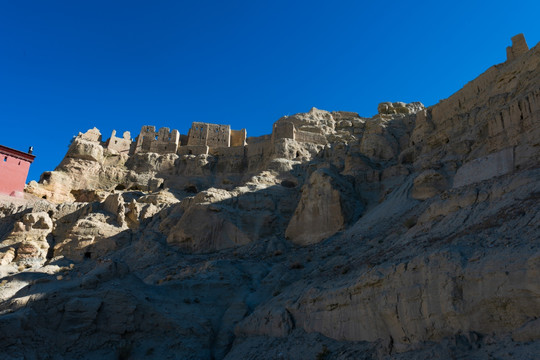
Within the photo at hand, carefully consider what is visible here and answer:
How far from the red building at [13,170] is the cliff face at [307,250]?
5.63 ft

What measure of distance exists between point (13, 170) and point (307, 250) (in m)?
33.2

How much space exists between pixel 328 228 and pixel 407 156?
12.9 metres

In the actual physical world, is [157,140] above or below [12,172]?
above

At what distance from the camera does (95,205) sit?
3725cm

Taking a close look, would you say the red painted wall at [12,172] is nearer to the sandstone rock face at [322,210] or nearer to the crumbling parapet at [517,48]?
the sandstone rock face at [322,210]

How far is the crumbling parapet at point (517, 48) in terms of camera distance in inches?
1377

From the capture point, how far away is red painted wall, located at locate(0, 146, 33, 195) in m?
40.5

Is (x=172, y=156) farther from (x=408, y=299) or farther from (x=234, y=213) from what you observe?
(x=408, y=299)

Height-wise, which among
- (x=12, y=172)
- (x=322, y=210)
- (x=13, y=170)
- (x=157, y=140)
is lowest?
(x=322, y=210)

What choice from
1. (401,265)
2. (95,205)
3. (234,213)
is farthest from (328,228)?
(95,205)

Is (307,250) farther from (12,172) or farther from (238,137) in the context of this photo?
(238,137)

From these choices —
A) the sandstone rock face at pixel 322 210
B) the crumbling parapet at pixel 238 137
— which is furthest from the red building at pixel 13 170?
the sandstone rock face at pixel 322 210

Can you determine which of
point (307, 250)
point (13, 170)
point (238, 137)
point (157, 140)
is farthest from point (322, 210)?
point (157, 140)

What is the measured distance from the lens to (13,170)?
41.5 metres
